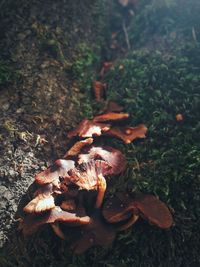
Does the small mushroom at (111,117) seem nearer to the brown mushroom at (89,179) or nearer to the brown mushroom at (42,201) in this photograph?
the brown mushroom at (89,179)

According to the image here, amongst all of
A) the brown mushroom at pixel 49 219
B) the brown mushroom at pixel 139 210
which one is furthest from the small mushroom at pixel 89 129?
the brown mushroom at pixel 49 219

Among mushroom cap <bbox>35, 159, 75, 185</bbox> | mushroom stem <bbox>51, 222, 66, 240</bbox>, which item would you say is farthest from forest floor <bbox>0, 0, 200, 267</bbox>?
mushroom cap <bbox>35, 159, 75, 185</bbox>

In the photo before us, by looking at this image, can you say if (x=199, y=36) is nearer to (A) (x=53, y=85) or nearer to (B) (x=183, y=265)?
(A) (x=53, y=85)

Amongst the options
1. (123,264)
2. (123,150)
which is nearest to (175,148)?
(123,150)

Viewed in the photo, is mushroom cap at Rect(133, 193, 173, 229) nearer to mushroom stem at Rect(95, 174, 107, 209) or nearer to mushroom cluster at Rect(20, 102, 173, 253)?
mushroom cluster at Rect(20, 102, 173, 253)

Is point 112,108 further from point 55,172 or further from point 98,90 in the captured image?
point 55,172

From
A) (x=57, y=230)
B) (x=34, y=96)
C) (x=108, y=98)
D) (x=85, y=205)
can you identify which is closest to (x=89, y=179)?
(x=85, y=205)
